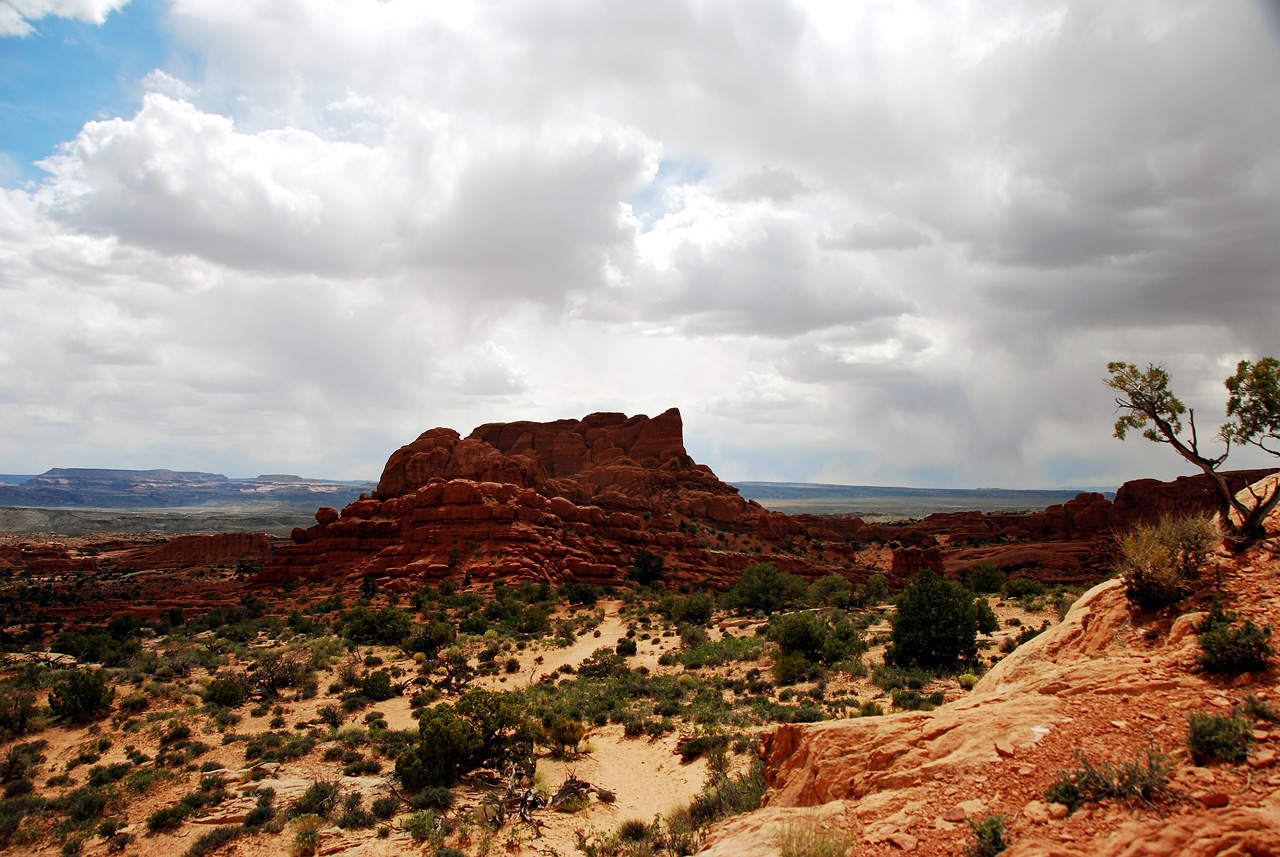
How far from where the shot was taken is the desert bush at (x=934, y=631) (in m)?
24.1

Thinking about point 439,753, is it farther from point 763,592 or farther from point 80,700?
point 763,592

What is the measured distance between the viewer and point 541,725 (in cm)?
1909

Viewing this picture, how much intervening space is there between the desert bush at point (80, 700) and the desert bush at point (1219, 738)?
26821 millimetres

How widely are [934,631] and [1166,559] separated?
1795cm

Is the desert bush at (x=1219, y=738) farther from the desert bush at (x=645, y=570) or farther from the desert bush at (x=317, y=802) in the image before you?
the desert bush at (x=645, y=570)

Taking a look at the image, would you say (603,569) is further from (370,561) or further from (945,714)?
(945,714)

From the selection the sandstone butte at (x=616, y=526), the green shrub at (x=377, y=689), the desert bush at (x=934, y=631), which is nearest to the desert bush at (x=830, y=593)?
the sandstone butte at (x=616, y=526)

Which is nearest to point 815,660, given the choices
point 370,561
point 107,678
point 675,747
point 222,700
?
point 675,747

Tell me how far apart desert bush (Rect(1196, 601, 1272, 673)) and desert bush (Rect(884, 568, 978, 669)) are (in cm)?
1872

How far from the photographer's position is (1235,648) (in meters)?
6.29

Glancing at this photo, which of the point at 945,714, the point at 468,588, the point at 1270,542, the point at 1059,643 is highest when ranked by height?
the point at 1270,542

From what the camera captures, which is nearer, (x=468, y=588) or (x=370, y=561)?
(x=468, y=588)

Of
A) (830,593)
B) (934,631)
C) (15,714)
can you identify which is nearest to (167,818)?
(15,714)

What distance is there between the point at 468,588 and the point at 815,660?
31200mm
